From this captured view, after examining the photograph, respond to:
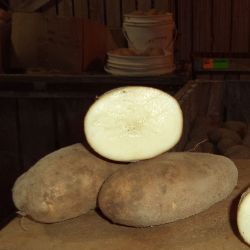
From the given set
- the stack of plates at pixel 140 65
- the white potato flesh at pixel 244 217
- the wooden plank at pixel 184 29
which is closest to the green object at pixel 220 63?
the stack of plates at pixel 140 65

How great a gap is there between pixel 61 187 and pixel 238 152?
1.21 m

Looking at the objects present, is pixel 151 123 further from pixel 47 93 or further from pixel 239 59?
pixel 239 59

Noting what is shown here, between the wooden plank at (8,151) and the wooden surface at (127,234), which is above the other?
the wooden surface at (127,234)

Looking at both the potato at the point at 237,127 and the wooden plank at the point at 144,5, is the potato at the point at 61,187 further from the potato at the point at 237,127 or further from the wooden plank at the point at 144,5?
the wooden plank at the point at 144,5

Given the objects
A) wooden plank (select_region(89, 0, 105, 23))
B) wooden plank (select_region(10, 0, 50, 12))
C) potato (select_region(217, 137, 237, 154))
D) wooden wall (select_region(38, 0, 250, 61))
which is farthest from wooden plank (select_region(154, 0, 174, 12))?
potato (select_region(217, 137, 237, 154))

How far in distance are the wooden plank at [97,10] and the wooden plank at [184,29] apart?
85 centimetres

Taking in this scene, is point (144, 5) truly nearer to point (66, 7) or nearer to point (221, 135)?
point (66, 7)

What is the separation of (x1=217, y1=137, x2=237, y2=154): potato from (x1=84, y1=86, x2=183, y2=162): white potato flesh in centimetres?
115

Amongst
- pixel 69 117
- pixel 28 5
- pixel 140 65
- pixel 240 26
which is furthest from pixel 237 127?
pixel 28 5

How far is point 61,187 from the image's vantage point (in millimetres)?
1569

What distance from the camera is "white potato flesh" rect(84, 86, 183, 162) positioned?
5.20 ft

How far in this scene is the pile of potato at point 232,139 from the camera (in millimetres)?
2546

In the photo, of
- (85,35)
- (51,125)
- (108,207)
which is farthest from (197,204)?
(85,35)

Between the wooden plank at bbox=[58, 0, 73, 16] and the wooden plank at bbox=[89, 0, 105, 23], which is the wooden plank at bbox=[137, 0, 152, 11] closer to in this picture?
the wooden plank at bbox=[89, 0, 105, 23]
